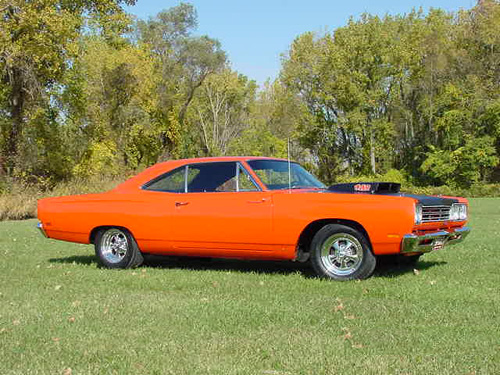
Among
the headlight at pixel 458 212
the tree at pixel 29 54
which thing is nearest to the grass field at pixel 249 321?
the headlight at pixel 458 212

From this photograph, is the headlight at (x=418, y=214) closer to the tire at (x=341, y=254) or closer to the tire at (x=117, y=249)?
the tire at (x=341, y=254)

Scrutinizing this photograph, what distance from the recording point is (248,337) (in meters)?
5.12

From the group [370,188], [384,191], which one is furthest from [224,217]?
[384,191]

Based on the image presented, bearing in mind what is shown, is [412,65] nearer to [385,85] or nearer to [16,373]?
[385,85]

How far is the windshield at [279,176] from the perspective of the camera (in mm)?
8328

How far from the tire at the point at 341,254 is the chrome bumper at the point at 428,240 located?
1.64 ft

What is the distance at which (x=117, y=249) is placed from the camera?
29.9 ft

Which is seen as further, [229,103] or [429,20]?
[229,103]

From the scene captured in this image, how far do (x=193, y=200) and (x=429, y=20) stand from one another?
5168 centimetres


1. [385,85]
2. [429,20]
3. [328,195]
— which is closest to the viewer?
[328,195]

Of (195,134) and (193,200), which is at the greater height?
(195,134)

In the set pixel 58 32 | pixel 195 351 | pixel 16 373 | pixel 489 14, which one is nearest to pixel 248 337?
pixel 195 351

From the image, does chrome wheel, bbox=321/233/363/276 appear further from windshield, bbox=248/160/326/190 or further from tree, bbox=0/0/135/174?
tree, bbox=0/0/135/174

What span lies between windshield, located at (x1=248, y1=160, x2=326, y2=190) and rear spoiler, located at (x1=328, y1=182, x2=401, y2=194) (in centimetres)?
61
